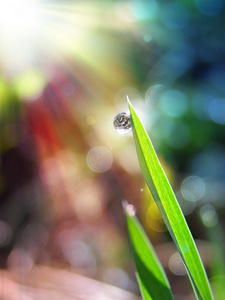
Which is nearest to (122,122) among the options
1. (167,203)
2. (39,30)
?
(167,203)

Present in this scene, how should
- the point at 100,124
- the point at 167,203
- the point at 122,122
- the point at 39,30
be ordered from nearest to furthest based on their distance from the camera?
the point at 167,203 → the point at 122,122 → the point at 100,124 → the point at 39,30

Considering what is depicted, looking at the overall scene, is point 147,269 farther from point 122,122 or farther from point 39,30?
point 39,30

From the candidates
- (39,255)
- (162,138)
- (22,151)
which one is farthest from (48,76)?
(39,255)

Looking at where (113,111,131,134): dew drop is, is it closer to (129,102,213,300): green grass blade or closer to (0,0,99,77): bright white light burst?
(129,102,213,300): green grass blade

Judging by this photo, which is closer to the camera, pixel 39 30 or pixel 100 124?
pixel 100 124

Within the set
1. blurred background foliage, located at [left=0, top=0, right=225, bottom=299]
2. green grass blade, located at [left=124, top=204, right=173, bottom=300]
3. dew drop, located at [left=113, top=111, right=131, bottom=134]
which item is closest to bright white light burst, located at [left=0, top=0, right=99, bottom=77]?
blurred background foliage, located at [left=0, top=0, right=225, bottom=299]

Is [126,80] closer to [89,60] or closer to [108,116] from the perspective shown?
[89,60]

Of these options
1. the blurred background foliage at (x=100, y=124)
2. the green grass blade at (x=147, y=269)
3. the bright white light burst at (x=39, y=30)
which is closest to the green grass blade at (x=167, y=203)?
the green grass blade at (x=147, y=269)
